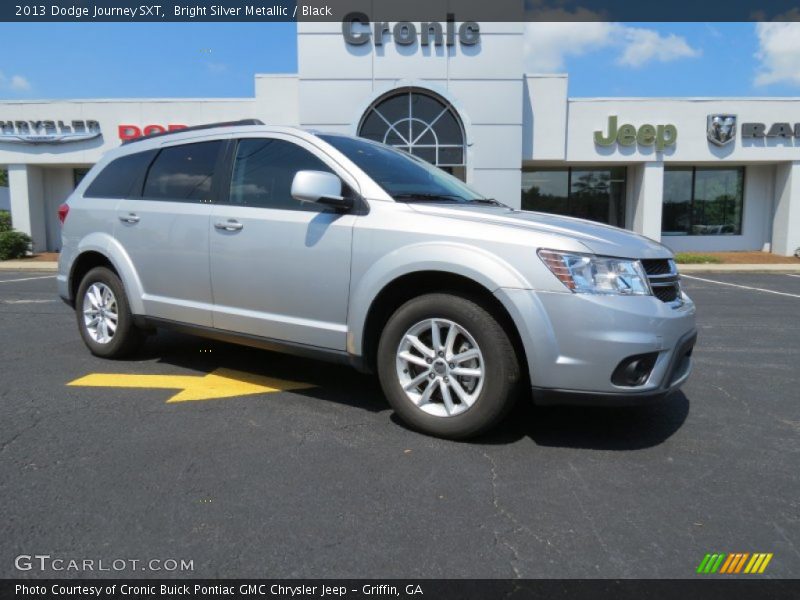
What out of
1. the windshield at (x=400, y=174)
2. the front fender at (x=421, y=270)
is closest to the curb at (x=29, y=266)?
the windshield at (x=400, y=174)

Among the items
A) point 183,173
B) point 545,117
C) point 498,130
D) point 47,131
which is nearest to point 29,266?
point 47,131

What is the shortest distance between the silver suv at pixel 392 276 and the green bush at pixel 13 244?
1855cm

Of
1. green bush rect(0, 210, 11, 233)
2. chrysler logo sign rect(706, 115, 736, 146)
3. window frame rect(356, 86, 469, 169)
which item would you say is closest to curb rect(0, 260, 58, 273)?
green bush rect(0, 210, 11, 233)

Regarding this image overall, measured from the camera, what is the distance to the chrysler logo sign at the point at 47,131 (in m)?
21.3

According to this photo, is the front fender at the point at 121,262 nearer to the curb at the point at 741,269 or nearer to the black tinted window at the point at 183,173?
the black tinted window at the point at 183,173

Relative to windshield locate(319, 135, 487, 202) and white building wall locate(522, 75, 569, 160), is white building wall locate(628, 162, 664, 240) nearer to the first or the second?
white building wall locate(522, 75, 569, 160)

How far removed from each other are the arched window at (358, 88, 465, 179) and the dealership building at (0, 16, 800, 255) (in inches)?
1.7

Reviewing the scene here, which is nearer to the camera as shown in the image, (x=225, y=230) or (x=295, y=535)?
(x=295, y=535)

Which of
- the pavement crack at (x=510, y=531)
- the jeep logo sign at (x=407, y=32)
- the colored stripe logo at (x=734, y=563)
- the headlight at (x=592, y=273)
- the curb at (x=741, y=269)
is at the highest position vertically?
the jeep logo sign at (x=407, y=32)

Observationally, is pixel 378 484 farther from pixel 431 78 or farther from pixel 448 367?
pixel 431 78

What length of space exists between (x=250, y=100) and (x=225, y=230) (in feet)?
59.1
